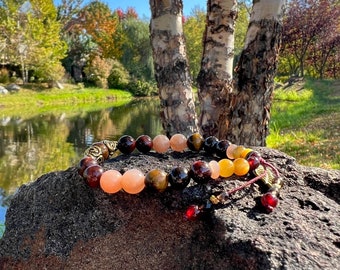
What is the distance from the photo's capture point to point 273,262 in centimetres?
99

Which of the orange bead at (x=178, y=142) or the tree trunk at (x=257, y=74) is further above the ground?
the tree trunk at (x=257, y=74)

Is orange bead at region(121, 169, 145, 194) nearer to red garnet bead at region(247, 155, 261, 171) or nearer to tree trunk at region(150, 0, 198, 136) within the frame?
red garnet bead at region(247, 155, 261, 171)

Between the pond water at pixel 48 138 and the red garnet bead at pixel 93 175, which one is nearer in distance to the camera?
the red garnet bead at pixel 93 175

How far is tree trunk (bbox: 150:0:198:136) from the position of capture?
2361 millimetres

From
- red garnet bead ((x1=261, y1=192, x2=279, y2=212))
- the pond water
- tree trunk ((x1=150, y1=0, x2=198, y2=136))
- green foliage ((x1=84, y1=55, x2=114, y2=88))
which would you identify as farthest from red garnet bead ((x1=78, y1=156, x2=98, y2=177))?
green foliage ((x1=84, y1=55, x2=114, y2=88))

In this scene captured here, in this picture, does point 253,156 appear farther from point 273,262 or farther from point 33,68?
point 33,68

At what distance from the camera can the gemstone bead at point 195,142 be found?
168 centimetres

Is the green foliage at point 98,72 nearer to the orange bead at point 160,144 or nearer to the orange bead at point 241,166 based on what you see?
the orange bead at point 160,144

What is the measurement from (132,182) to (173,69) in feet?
4.06

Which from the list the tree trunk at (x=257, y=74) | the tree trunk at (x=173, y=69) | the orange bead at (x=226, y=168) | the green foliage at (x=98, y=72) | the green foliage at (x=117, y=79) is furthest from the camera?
the green foliage at (x=117, y=79)

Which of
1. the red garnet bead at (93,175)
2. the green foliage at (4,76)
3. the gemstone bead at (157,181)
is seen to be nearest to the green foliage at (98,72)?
the green foliage at (4,76)

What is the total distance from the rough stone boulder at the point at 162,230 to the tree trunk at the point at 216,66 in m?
1.00

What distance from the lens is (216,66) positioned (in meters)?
2.50

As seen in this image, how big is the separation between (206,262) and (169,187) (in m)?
0.28
